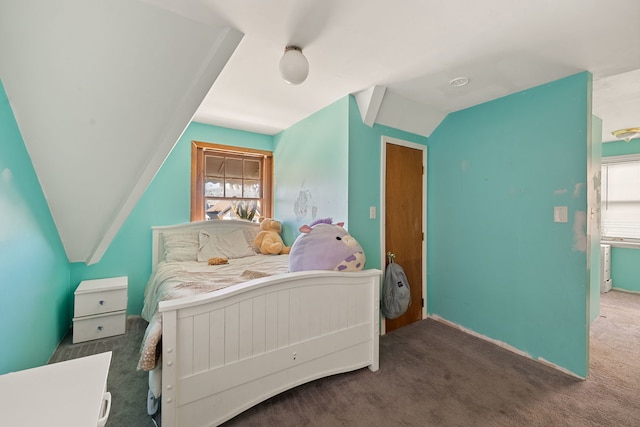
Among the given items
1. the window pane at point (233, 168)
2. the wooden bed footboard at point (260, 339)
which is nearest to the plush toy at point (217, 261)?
the window pane at point (233, 168)

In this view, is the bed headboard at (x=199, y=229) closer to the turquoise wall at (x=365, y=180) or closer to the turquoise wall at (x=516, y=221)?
the turquoise wall at (x=365, y=180)

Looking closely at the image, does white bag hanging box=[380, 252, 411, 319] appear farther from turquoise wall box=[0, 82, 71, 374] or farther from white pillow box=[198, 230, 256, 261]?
turquoise wall box=[0, 82, 71, 374]

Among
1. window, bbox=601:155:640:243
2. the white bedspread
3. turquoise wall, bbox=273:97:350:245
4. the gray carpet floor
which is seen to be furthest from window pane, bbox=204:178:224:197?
window, bbox=601:155:640:243

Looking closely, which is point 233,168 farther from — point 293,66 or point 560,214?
point 560,214

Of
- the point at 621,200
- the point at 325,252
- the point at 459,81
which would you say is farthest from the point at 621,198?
the point at 325,252

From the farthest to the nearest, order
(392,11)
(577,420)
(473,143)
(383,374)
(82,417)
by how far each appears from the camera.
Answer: (473,143) < (383,374) < (577,420) < (392,11) < (82,417)

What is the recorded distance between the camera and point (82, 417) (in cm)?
66

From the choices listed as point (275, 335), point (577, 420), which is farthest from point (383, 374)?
point (577, 420)

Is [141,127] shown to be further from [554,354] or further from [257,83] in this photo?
[554,354]

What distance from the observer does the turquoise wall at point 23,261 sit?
1.36m

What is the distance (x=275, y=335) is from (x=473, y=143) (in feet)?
8.28

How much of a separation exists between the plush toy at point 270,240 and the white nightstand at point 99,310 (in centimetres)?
136

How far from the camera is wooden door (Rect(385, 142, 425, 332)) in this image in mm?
2656

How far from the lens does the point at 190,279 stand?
212 cm
